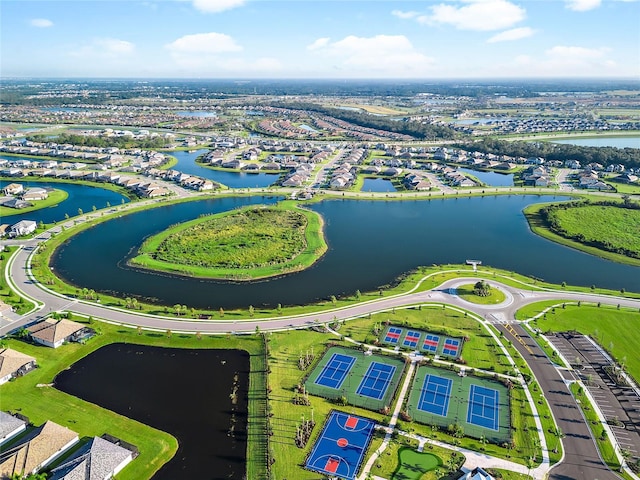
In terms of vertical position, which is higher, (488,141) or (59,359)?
(488,141)

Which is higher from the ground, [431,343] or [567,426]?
[431,343]

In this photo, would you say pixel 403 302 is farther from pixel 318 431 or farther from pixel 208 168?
pixel 208 168

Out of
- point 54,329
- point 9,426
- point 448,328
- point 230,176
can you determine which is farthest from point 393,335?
point 230,176

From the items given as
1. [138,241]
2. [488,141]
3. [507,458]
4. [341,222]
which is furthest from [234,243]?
[488,141]

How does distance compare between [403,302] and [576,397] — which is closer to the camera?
[576,397]

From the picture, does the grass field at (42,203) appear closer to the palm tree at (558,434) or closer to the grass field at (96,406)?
the grass field at (96,406)

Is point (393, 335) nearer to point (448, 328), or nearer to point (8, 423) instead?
point (448, 328)

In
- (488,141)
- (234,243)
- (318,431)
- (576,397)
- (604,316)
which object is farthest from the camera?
(488,141)
